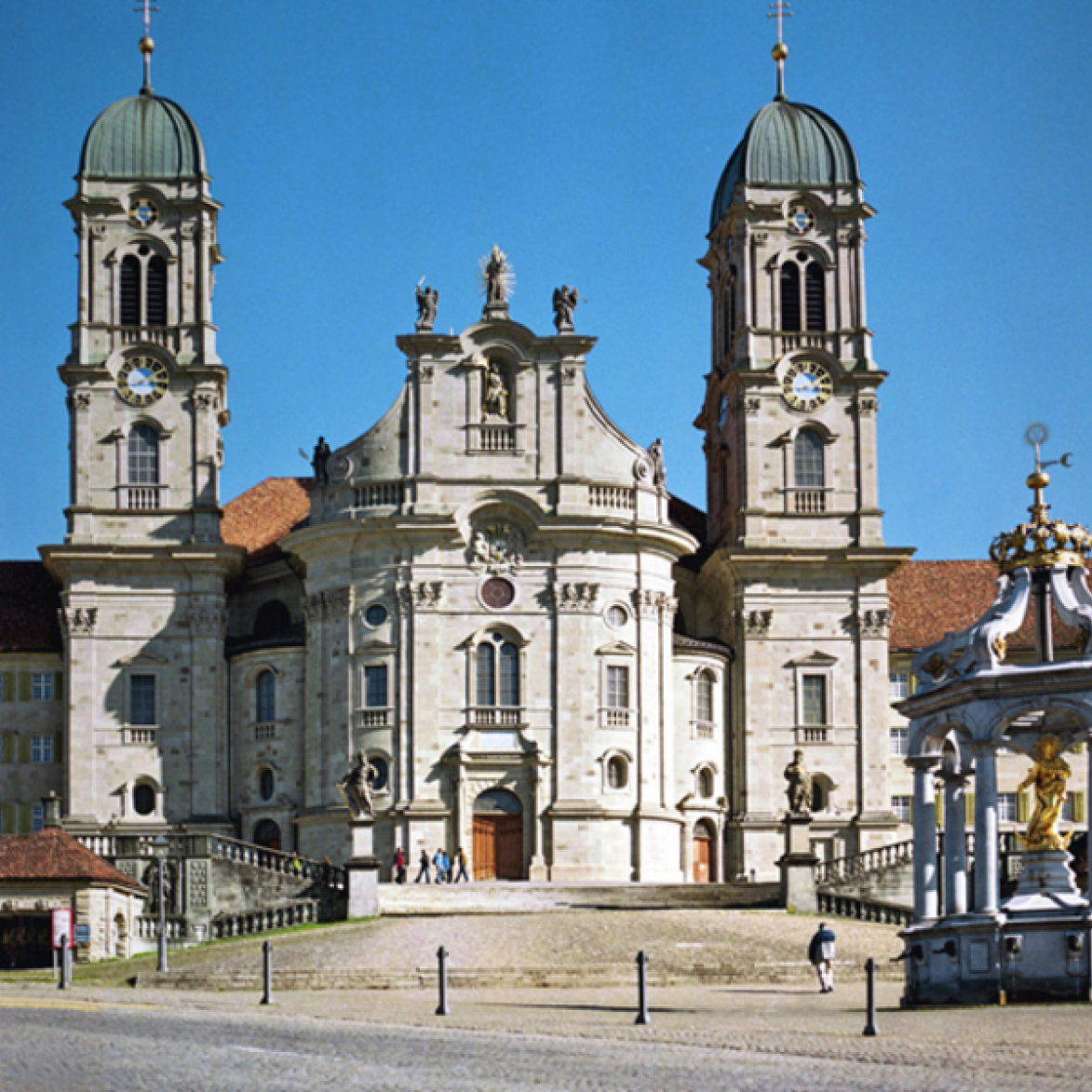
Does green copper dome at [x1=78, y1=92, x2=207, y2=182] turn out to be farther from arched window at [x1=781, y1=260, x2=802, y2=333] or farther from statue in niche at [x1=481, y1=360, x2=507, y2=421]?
arched window at [x1=781, y1=260, x2=802, y2=333]

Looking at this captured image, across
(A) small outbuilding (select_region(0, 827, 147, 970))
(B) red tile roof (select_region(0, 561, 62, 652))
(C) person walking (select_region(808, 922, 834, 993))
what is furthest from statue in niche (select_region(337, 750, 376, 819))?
(B) red tile roof (select_region(0, 561, 62, 652))

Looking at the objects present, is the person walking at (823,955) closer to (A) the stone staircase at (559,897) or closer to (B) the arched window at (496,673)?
(A) the stone staircase at (559,897)

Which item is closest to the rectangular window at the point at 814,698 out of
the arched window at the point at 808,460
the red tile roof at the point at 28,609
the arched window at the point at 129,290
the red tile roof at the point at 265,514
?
the arched window at the point at 808,460

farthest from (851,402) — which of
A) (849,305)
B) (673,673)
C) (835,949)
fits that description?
(835,949)

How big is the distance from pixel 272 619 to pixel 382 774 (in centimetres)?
892

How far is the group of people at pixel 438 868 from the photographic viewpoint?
74.3 m

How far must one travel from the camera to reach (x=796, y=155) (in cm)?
8494

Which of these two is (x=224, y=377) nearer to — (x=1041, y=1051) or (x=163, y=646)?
(x=163, y=646)

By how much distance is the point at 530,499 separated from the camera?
7812 cm

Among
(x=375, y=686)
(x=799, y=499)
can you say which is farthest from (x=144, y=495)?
(x=799, y=499)

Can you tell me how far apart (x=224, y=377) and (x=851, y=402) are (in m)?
19.9

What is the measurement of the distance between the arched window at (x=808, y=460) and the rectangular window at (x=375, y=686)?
14841 millimetres

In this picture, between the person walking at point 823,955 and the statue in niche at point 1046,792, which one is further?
the person walking at point 823,955

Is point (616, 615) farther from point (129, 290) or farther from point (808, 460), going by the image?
point (129, 290)
